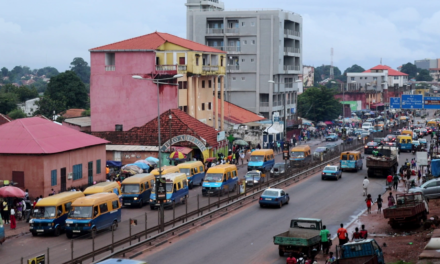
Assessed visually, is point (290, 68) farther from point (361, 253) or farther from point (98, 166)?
point (361, 253)

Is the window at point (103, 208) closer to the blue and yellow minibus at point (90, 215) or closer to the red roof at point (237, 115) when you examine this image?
the blue and yellow minibus at point (90, 215)

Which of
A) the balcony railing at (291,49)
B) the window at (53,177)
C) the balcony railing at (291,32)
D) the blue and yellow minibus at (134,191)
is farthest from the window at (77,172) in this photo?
the balcony railing at (291,32)

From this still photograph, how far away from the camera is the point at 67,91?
118m

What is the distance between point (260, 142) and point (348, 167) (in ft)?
74.1

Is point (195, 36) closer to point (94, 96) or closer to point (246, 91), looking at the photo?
point (246, 91)

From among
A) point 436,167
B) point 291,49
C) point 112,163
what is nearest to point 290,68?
point 291,49

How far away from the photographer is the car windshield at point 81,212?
30.6m

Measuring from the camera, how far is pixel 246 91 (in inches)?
3888

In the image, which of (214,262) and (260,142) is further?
(260,142)

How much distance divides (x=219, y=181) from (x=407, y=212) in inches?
568

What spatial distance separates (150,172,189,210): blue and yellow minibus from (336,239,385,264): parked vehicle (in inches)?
584

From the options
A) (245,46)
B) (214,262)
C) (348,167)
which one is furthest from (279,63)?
(214,262)

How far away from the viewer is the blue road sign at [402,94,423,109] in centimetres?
7844

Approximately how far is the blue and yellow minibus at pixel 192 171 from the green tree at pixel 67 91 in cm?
7197
